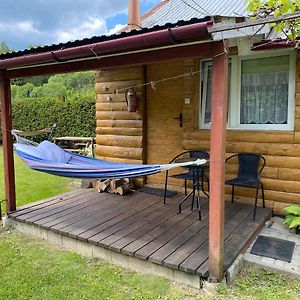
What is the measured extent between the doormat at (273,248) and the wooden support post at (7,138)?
3004mm

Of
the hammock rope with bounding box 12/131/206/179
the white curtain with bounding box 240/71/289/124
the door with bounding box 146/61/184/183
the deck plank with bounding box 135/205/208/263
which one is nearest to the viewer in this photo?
the hammock rope with bounding box 12/131/206/179

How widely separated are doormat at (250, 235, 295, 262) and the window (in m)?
1.47

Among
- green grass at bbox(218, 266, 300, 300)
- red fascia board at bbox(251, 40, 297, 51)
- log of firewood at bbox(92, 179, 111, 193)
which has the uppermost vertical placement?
red fascia board at bbox(251, 40, 297, 51)

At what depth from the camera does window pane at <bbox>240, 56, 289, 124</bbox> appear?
3.80 metres

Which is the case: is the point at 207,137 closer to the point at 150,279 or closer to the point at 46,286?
the point at 150,279

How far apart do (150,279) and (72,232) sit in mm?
1064

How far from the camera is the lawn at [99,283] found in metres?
2.34

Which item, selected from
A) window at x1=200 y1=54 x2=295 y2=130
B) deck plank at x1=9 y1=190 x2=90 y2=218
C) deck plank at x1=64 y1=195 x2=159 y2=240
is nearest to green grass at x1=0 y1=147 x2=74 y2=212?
deck plank at x1=9 y1=190 x2=90 y2=218

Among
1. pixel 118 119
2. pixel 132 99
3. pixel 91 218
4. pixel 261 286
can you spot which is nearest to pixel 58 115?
pixel 118 119

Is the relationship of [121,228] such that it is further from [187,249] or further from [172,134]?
[172,134]

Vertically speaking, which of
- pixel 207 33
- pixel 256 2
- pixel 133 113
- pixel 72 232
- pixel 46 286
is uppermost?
pixel 256 2

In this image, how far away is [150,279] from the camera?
101 inches

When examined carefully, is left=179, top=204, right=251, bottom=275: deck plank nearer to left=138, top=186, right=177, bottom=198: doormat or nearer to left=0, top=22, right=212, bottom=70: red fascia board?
left=138, top=186, right=177, bottom=198: doormat

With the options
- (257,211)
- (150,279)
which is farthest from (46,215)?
(257,211)
